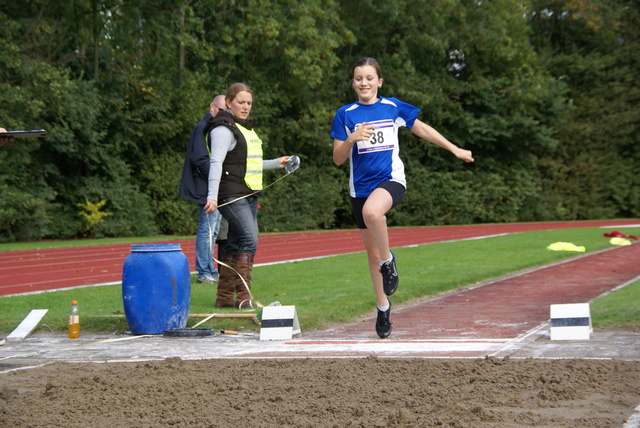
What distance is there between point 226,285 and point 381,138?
2.82 metres

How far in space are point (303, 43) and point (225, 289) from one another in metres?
20.7

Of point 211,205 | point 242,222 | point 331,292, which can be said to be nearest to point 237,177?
point 242,222

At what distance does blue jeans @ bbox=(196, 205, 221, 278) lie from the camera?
991 cm

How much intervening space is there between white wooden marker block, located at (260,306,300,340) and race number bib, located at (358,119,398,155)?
1495 mm

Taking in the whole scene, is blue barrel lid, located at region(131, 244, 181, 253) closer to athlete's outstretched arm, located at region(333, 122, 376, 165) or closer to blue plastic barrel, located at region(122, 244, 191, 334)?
blue plastic barrel, located at region(122, 244, 191, 334)

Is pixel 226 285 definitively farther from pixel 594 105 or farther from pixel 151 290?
pixel 594 105

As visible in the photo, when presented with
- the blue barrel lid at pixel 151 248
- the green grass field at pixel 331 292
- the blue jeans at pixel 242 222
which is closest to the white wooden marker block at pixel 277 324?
the green grass field at pixel 331 292

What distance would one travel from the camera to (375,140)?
6137 mm

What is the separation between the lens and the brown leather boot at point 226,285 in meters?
8.12

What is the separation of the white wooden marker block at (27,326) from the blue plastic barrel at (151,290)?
0.84 meters

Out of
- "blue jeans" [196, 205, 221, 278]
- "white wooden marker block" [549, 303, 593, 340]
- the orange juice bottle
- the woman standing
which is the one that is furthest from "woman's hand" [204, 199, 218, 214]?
"white wooden marker block" [549, 303, 593, 340]

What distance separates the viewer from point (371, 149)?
6160mm

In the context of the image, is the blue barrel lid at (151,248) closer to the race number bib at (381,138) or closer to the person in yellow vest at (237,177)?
the person in yellow vest at (237,177)

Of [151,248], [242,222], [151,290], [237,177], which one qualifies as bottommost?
[151,290]
